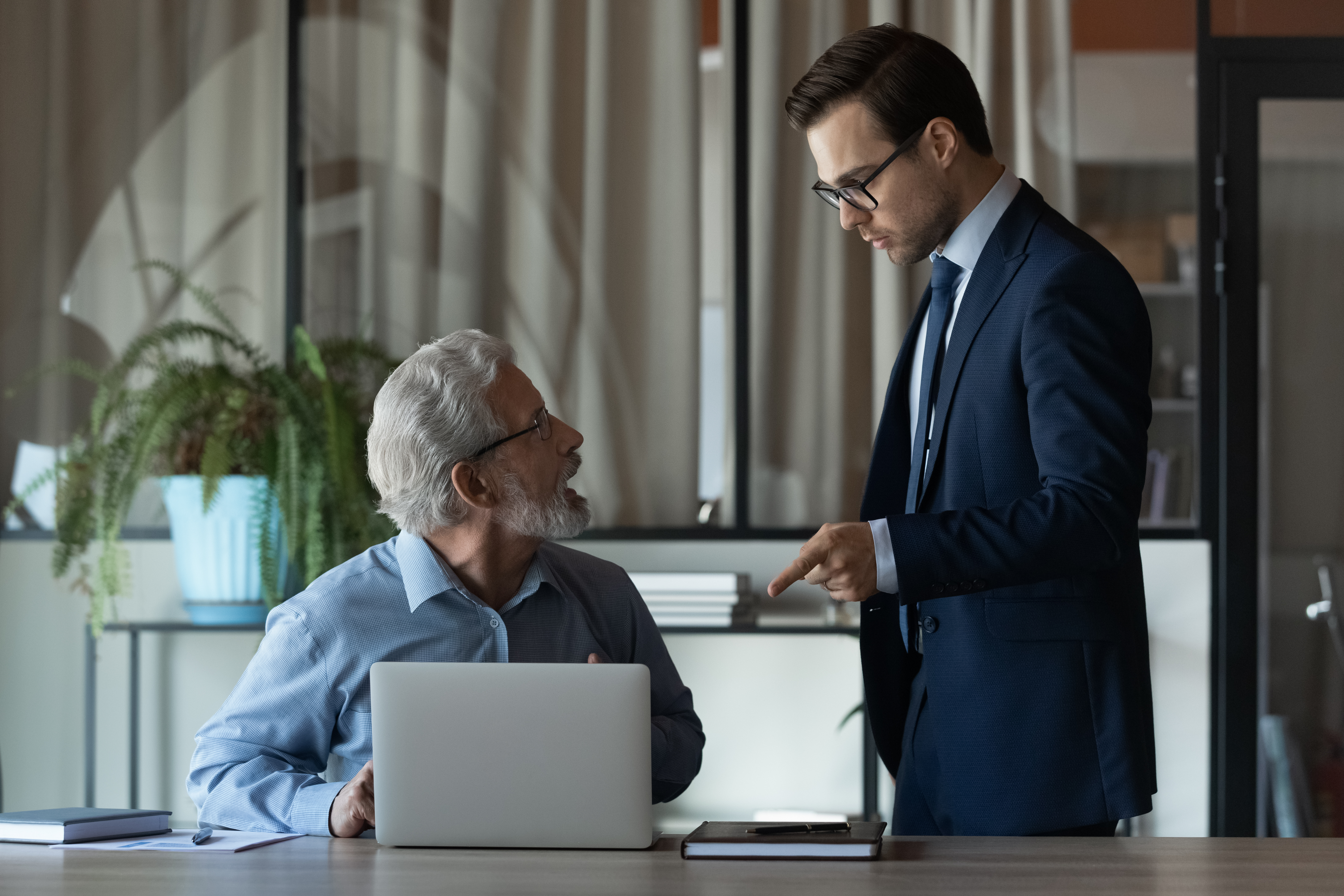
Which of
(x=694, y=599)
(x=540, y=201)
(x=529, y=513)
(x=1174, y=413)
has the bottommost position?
(x=694, y=599)

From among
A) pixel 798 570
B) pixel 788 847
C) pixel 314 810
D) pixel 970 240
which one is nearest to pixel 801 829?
pixel 788 847

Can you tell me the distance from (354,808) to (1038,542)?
34.1 inches

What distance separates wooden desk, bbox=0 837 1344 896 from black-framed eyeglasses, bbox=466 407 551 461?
58cm

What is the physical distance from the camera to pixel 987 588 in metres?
1.55

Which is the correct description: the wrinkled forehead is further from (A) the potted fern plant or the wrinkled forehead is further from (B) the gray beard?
(A) the potted fern plant

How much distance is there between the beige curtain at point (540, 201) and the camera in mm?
3453

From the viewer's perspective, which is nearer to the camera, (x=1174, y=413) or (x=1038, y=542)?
Answer: (x=1038, y=542)

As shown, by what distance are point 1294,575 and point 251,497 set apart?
8.56 feet

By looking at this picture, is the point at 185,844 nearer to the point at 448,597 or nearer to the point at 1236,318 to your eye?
the point at 448,597

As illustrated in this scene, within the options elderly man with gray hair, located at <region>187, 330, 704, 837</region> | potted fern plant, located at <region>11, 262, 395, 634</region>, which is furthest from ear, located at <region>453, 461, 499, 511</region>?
potted fern plant, located at <region>11, 262, 395, 634</region>

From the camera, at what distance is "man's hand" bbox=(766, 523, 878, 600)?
59.6 inches

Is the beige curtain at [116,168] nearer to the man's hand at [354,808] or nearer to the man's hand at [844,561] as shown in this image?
the man's hand at [354,808]

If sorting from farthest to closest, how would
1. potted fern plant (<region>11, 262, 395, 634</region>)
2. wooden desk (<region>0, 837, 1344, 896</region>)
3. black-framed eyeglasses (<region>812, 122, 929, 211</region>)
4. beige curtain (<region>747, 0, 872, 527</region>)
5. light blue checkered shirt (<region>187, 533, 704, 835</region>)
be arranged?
beige curtain (<region>747, 0, 872, 527</region>)
potted fern plant (<region>11, 262, 395, 634</region>)
black-framed eyeglasses (<region>812, 122, 929, 211</region>)
light blue checkered shirt (<region>187, 533, 704, 835</region>)
wooden desk (<region>0, 837, 1344, 896</region>)

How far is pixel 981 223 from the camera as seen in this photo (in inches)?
70.5
